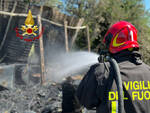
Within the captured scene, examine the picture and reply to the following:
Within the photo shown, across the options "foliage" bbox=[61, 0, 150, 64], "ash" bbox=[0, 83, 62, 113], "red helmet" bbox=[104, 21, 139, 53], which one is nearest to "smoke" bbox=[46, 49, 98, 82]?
"ash" bbox=[0, 83, 62, 113]

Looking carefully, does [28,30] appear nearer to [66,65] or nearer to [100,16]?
[66,65]

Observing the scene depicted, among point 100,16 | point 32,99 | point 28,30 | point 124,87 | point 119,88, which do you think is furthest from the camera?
point 100,16

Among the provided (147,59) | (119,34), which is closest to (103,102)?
(119,34)

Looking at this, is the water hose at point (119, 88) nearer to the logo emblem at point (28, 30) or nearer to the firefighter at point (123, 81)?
the firefighter at point (123, 81)

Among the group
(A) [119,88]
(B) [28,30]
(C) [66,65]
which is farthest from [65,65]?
(A) [119,88]

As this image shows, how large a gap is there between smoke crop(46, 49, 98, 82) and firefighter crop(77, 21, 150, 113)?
4.07 metres

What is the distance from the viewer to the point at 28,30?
6070mm

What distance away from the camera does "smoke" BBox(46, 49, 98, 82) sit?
5.95 meters

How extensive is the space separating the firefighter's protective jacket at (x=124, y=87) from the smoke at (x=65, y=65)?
4113mm

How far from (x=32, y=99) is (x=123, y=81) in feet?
10.6

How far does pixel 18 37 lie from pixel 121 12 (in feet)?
21.1

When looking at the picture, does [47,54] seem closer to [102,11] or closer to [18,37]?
→ [18,37]

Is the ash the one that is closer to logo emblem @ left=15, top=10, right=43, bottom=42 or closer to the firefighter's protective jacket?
logo emblem @ left=15, top=10, right=43, bottom=42

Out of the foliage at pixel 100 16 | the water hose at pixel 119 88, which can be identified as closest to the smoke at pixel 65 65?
the foliage at pixel 100 16
